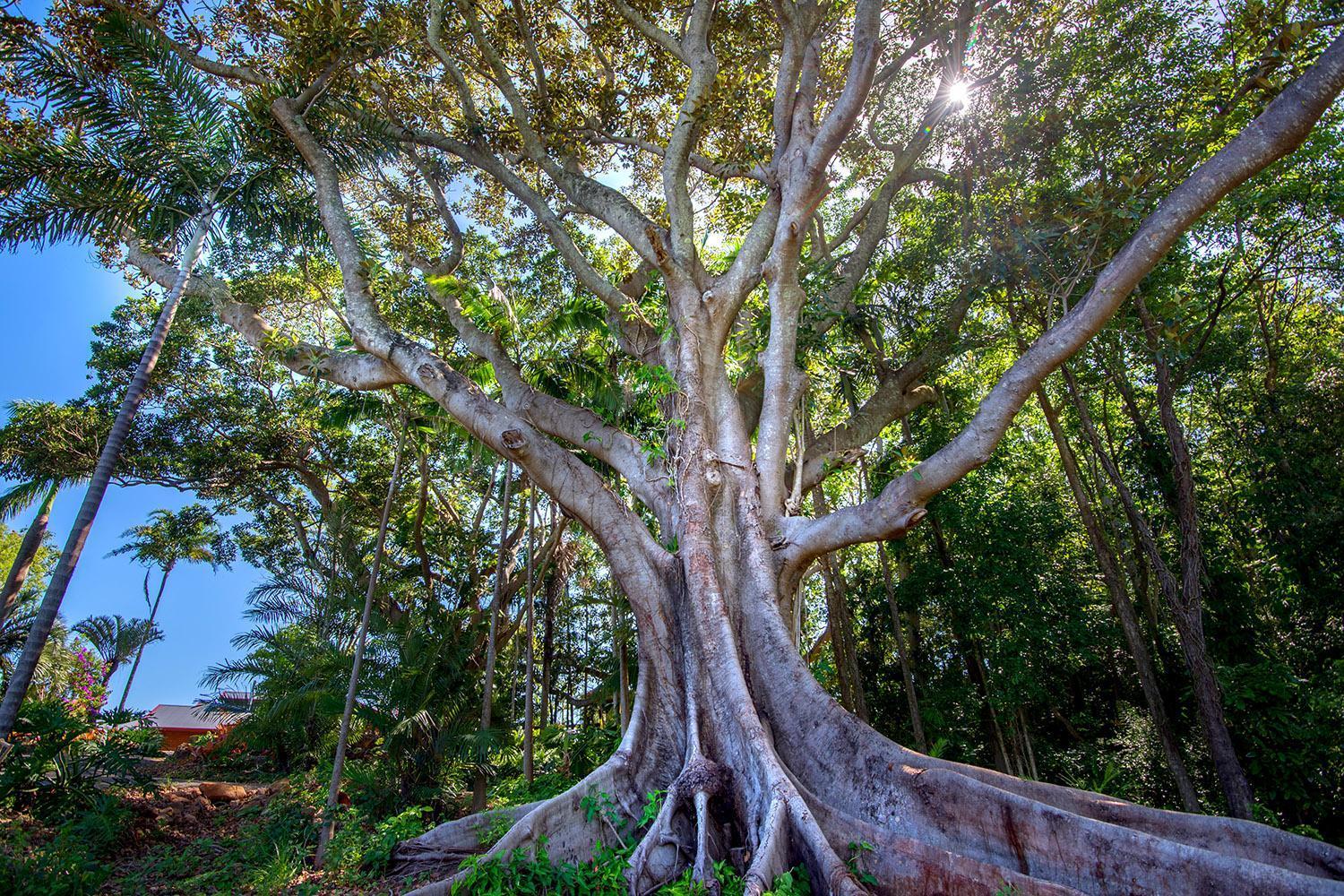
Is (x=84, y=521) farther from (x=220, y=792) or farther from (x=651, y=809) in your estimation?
(x=220, y=792)

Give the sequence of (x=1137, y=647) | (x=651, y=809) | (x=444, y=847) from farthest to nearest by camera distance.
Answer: (x=1137, y=647) < (x=444, y=847) < (x=651, y=809)

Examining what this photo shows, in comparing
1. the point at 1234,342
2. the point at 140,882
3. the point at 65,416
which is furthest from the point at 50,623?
the point at 1234,342

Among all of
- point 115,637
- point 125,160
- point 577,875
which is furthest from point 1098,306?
point 115,637

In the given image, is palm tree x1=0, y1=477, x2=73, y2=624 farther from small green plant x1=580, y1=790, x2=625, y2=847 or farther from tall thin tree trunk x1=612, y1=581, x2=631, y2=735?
small green plant x1=580, y1=790, x2=625, y2=847

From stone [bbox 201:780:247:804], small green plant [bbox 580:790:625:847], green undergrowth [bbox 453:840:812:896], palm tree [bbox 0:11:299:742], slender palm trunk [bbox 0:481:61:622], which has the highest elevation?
palm tree [bbox 0:11:299:742]

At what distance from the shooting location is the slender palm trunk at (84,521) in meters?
5.22

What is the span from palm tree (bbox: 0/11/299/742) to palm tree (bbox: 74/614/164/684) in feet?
23.4

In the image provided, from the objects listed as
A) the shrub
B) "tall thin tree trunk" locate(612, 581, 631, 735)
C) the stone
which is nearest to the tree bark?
"tall thin tree trunk" locate(612, 581, 631, 735)

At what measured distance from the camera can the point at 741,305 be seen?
7410 millimetres

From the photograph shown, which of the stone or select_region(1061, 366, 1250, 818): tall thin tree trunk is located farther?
the stone

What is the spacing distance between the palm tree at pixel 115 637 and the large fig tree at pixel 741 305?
6726mm

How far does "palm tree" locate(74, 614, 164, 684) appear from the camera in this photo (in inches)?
479

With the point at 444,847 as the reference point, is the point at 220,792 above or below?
above

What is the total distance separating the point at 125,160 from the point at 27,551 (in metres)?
9.51
